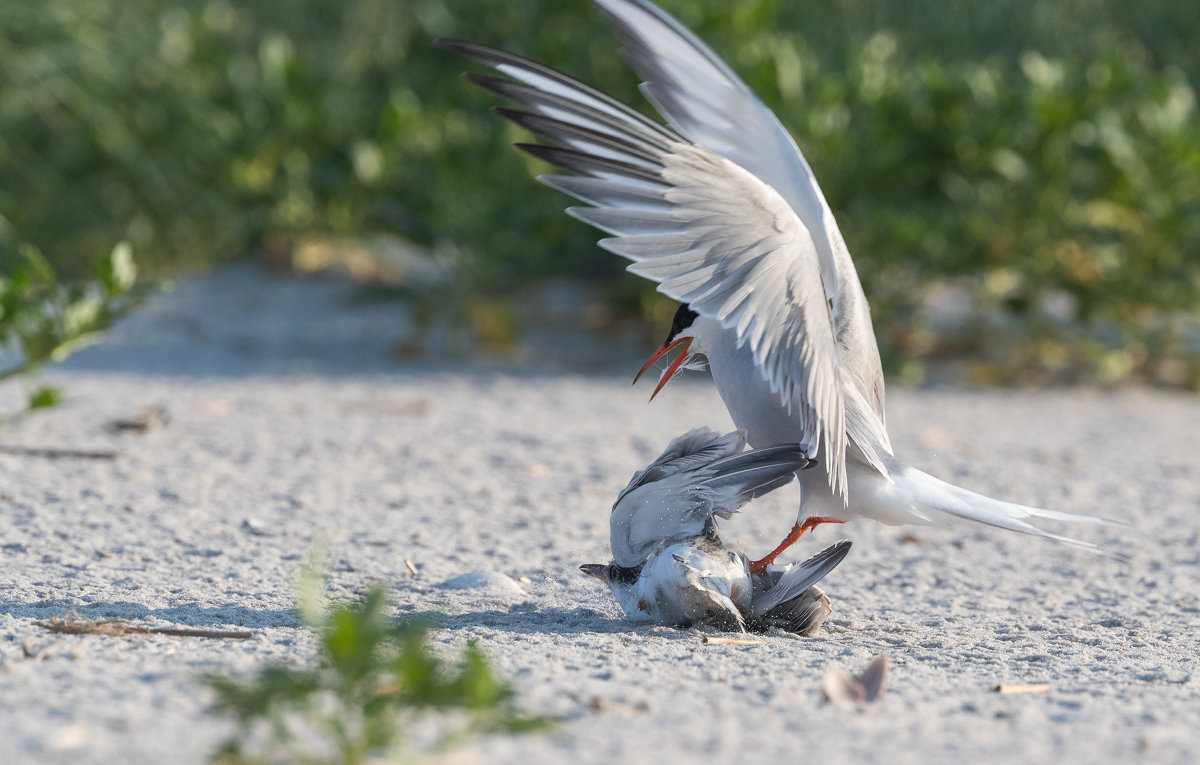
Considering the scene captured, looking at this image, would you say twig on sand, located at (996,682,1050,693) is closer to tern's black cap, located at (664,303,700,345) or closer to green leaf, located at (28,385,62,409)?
tern's black cap, located at (664,303,700,345)

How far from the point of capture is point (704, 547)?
2361mm

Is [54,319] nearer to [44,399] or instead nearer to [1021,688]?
[44,399]

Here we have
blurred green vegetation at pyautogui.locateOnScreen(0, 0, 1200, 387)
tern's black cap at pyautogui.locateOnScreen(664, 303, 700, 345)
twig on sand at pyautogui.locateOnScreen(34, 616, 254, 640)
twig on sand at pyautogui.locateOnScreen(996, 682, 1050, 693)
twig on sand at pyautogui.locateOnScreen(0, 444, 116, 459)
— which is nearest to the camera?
twig on sand at pyautogui.locateOnScreen(996, 682, 1050, 693)

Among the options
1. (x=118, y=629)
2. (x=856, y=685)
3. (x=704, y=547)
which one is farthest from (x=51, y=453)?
(x=856, y=685)

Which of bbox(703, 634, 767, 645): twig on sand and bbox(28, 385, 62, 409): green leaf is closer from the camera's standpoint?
bbox(703, 634, 767, 645): twig on sand

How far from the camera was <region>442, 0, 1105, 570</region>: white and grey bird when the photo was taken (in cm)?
219

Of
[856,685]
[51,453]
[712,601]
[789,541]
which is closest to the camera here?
[856,685]

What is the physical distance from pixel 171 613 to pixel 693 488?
3.11 feet

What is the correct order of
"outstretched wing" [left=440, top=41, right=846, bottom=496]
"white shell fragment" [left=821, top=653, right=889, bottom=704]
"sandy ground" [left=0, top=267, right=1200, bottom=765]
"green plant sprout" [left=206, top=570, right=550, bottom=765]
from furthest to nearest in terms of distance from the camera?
1. "outstretched wing" [left=440, top=41, right=846, bottom=496]
2. "white shell fragment" [left=821, top=653, right=889, bottom=704]
3. "sandy ground" [left=0, top=267, right=1200, bottom=765]
4. "green plant sprout" [left=206, top=570, right=550, bottom=765]

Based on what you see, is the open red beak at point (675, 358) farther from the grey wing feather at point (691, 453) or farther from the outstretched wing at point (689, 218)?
the outstretched wing at point (689, 218)

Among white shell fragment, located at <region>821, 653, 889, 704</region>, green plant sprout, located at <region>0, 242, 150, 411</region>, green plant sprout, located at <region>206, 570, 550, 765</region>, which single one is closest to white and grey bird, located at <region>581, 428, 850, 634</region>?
white shell fragment, located at <region>821, 653, 889, 704</region>

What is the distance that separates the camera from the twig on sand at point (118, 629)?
2.08m

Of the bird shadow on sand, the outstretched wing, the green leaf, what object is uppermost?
the outstretched wing

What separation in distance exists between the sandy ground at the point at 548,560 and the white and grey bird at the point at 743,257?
11.3 inches
